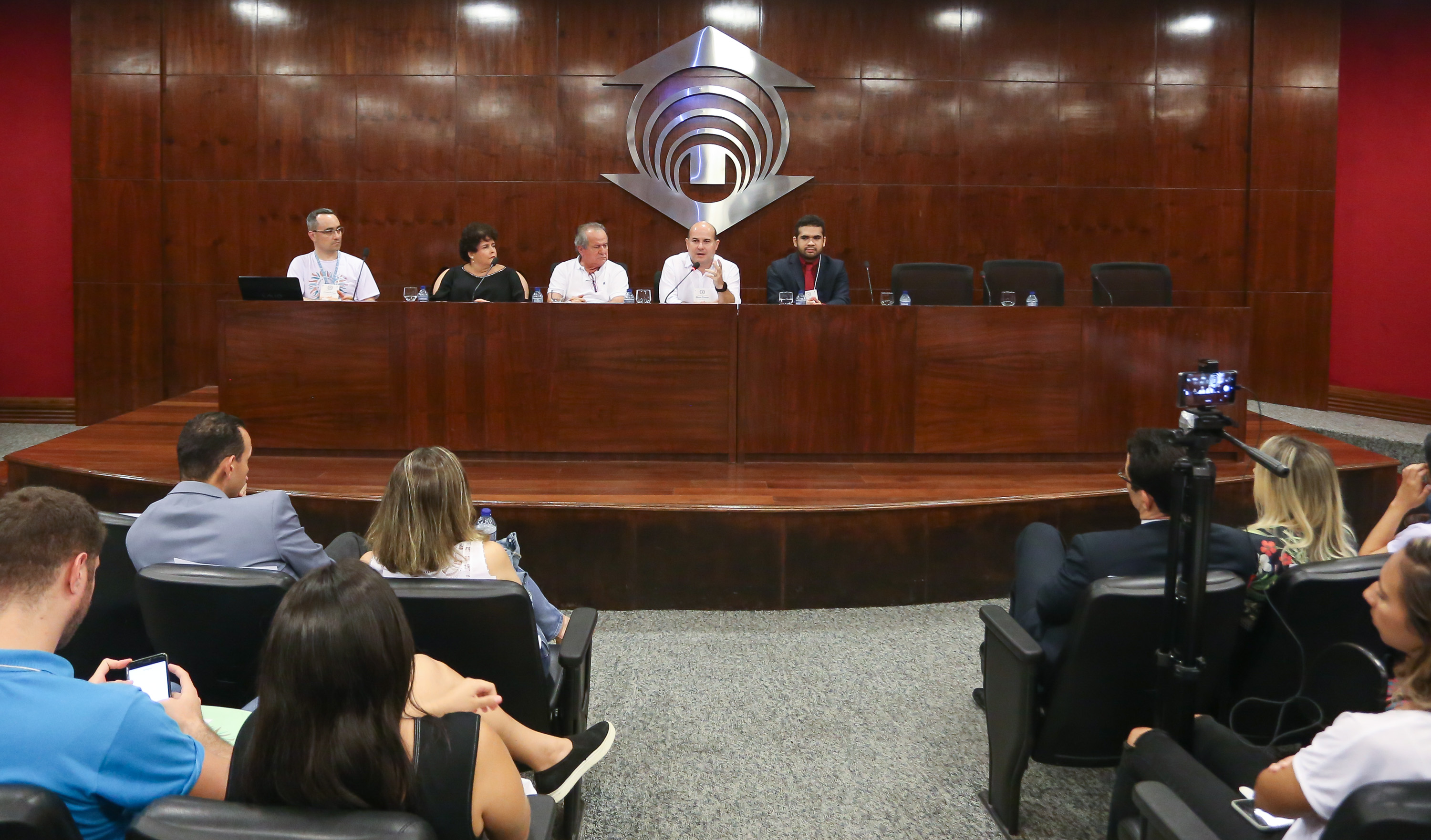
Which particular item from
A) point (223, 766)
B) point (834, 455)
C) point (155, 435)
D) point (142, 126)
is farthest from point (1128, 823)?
point (142, 126)

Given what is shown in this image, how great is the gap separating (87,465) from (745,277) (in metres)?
3.96

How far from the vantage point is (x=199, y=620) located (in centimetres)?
204

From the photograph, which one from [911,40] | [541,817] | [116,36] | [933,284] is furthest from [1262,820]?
[116,36]

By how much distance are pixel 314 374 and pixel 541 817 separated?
11.5ft

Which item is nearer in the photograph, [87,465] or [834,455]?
[87,465]

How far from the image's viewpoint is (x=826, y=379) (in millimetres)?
4617

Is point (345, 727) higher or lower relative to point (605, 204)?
lower

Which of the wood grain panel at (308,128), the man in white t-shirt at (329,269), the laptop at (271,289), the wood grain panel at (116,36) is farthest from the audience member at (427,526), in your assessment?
the wood grain panel at (116,36)

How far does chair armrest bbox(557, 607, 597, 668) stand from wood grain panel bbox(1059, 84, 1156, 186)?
5639mm

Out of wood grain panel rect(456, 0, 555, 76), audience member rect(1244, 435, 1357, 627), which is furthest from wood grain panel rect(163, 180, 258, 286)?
audience member rect(1244, 435, 1357, 627)

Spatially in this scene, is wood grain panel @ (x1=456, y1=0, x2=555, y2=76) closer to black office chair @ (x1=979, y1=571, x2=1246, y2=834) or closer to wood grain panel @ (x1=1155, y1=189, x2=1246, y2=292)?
wood grain panel @ (x1=1155, y1=189, x2=1246, y2=292)

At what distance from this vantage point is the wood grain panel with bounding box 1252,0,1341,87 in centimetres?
693

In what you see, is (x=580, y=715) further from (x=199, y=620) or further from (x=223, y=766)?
(x=223, y=766)

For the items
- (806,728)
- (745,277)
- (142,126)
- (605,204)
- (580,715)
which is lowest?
(806,728)
